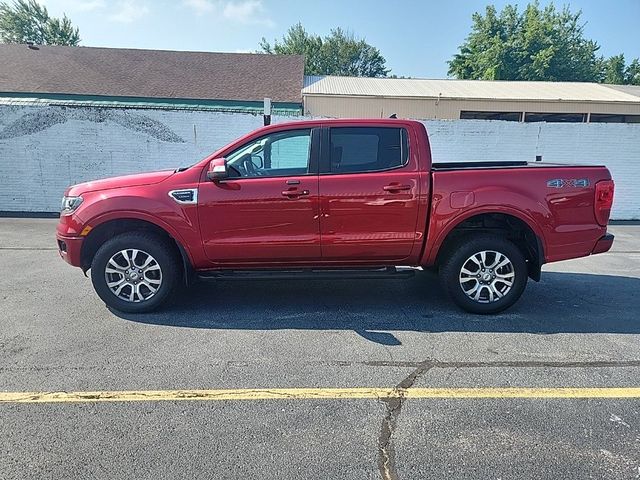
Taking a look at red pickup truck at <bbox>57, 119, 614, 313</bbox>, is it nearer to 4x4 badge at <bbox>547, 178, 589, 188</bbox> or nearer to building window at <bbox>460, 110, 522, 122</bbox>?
4x4 badge at <bbox>547, 178, 589, 188</bbox>

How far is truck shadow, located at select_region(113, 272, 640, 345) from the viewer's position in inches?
165

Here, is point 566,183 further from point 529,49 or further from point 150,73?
point 529,49

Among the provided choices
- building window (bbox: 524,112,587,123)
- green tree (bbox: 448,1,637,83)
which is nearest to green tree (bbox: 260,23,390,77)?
green tree (bbox: 448,1,637,83)

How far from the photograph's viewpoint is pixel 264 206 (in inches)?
168

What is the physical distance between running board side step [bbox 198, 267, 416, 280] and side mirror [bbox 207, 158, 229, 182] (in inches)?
39.0

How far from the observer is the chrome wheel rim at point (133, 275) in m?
4.35

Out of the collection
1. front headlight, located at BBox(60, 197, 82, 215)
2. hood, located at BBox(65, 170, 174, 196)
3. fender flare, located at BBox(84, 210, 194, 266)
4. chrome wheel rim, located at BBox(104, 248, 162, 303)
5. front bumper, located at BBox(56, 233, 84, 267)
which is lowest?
chrome wheel rim, located at BBox(104, 248, 162, 303)

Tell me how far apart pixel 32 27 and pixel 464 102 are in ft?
146

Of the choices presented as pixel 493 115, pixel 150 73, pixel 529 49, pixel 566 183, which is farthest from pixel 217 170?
pixel 529 49

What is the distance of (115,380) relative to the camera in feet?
10.4

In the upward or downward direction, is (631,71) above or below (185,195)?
above

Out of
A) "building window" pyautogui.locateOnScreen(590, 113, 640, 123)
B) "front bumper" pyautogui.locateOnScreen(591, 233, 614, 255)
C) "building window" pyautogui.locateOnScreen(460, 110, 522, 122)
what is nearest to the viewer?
"front bumper" pyautogui.locateOnScreen(591, 233, 614, 255)

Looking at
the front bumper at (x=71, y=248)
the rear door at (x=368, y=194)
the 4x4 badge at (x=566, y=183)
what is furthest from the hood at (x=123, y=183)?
the 4x4 badge at (x=566, y=183)

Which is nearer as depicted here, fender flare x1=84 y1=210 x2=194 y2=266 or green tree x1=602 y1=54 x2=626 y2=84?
fender flare x1=84 y1=210 x2=194 y2=266
